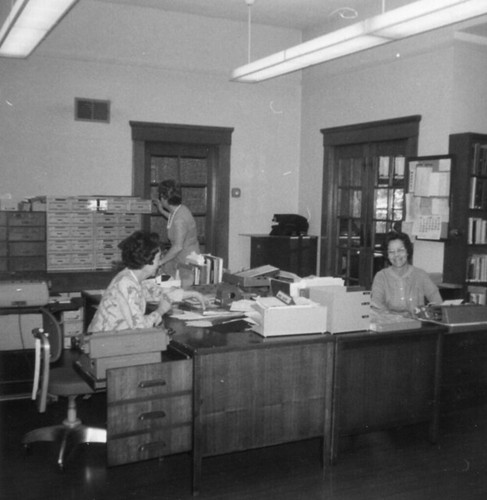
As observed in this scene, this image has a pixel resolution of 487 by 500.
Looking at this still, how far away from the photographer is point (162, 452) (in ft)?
10.5

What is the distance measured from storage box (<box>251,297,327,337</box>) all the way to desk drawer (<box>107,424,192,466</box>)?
2.14 ft

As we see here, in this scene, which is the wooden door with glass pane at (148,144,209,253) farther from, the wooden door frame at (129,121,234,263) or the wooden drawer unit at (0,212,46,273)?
the wooden drawer unit at (0,212,46,273)

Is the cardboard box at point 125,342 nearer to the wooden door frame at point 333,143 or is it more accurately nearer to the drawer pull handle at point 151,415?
the drawer pull handle at point 151,415

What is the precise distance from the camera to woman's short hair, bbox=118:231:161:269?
3.77m

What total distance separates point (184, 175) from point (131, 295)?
13.7ft

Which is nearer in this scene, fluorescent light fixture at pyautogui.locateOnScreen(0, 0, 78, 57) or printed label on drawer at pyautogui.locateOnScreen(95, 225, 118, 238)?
fluorescent light fixture at pyautogui.locateOnScreen(0, 0, 78, 57)

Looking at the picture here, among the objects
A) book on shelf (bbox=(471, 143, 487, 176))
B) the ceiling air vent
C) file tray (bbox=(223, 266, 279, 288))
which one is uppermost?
the ceiling air vent

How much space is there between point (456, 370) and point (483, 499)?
38.1 inches

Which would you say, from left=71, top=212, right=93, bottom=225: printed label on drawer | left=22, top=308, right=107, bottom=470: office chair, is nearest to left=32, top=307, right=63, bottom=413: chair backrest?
left=22, top=308, right=107, bottom=470: office chair

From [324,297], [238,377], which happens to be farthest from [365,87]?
[238,377]

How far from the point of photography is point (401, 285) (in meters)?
4.71

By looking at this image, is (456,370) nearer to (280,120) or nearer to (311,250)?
(311,250)

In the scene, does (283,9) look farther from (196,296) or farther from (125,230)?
(196,296)

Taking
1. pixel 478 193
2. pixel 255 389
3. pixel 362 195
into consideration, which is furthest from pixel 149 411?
pixel 362 195
